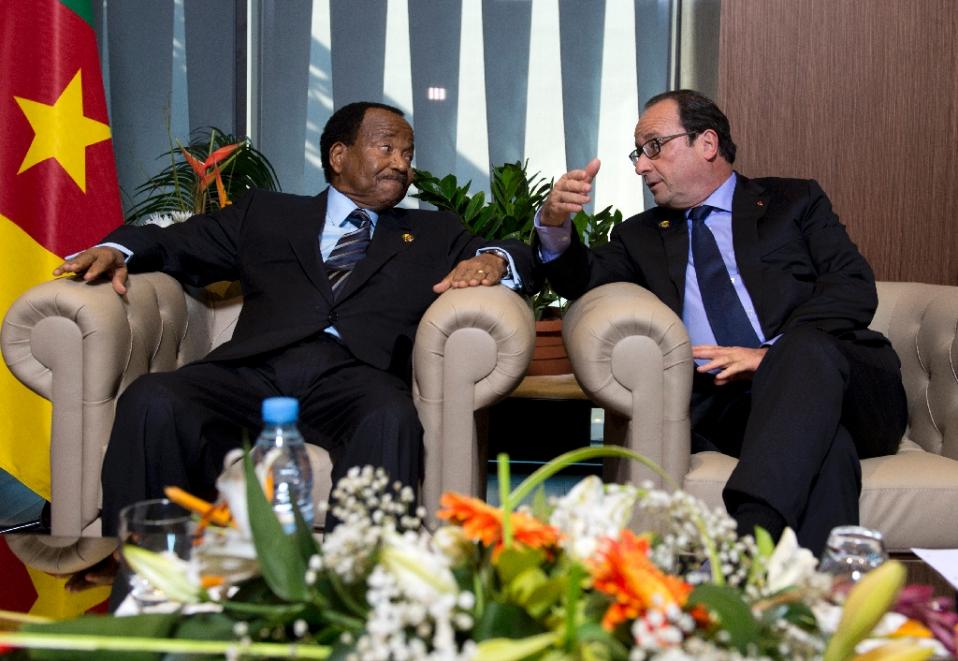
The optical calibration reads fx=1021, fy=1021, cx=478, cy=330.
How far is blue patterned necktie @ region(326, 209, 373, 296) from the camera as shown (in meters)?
2.68

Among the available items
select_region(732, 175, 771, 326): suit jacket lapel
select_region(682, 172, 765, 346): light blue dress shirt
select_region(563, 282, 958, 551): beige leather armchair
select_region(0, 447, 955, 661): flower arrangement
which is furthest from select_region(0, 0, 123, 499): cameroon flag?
select_region(0, 447, 955, 661): flower arrangement

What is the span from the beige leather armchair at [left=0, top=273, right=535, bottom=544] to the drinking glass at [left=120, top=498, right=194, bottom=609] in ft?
3.99

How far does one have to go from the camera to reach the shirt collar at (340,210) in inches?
109

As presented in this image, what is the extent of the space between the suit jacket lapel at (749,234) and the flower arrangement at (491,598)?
5.73 feet

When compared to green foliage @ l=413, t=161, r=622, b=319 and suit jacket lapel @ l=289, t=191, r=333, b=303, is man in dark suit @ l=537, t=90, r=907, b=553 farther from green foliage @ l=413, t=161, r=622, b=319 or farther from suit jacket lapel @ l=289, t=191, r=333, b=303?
green foliage @ l=413, t=161, r=622, b=319

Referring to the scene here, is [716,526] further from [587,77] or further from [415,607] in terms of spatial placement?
[587,77]

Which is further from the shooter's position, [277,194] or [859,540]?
[277,194]

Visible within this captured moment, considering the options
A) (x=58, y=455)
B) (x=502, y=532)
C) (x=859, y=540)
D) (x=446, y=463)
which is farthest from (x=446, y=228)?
(x=502, y=532)

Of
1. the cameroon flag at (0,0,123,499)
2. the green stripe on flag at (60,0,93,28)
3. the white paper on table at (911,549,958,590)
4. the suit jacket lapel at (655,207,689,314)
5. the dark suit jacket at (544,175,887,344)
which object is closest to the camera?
the white paper on table at (911,549,958,590)

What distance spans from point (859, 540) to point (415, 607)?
55 centimetres

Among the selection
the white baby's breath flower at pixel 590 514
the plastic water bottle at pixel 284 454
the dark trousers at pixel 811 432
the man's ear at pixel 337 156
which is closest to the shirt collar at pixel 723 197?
the dark trousers at pixel 811 432

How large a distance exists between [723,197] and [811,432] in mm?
A: 899

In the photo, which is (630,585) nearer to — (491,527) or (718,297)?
(491,527)

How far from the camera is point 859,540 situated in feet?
3.38
